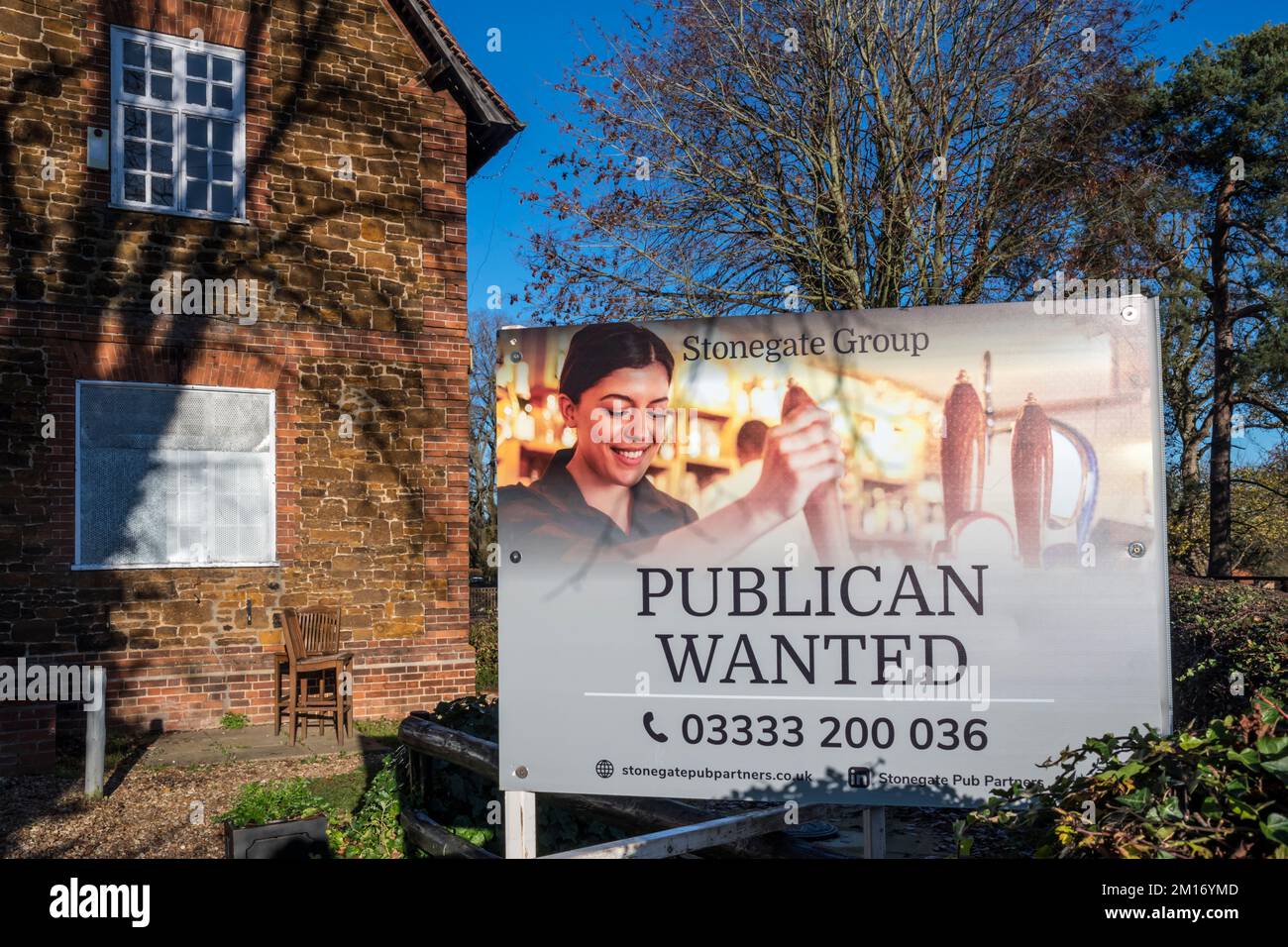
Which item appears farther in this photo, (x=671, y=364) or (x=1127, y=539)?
(x=671, y=364)

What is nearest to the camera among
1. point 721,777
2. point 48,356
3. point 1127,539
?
point 1127,539

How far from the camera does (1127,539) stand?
3273mm

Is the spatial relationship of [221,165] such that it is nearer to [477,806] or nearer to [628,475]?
[477,806]

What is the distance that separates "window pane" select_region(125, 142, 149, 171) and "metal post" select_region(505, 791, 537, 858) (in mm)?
10193

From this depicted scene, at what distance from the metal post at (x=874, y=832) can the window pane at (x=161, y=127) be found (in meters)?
11.0

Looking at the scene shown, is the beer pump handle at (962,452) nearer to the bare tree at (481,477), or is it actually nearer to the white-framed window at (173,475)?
the white-framed window at (173,475)

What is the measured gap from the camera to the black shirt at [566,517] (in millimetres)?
3596

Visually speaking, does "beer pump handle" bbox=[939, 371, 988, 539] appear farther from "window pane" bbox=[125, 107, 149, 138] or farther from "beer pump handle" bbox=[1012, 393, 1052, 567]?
"window pane" bbox=[125, 107, 149, 138]

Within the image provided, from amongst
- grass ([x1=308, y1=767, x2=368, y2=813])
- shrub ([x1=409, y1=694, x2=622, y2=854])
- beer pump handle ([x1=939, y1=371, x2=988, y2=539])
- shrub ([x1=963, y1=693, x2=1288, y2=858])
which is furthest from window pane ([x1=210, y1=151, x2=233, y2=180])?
shrub ([x1=963, y1=693, x2=1288, y2=858])

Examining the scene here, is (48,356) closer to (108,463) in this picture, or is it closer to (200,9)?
(108,463)
